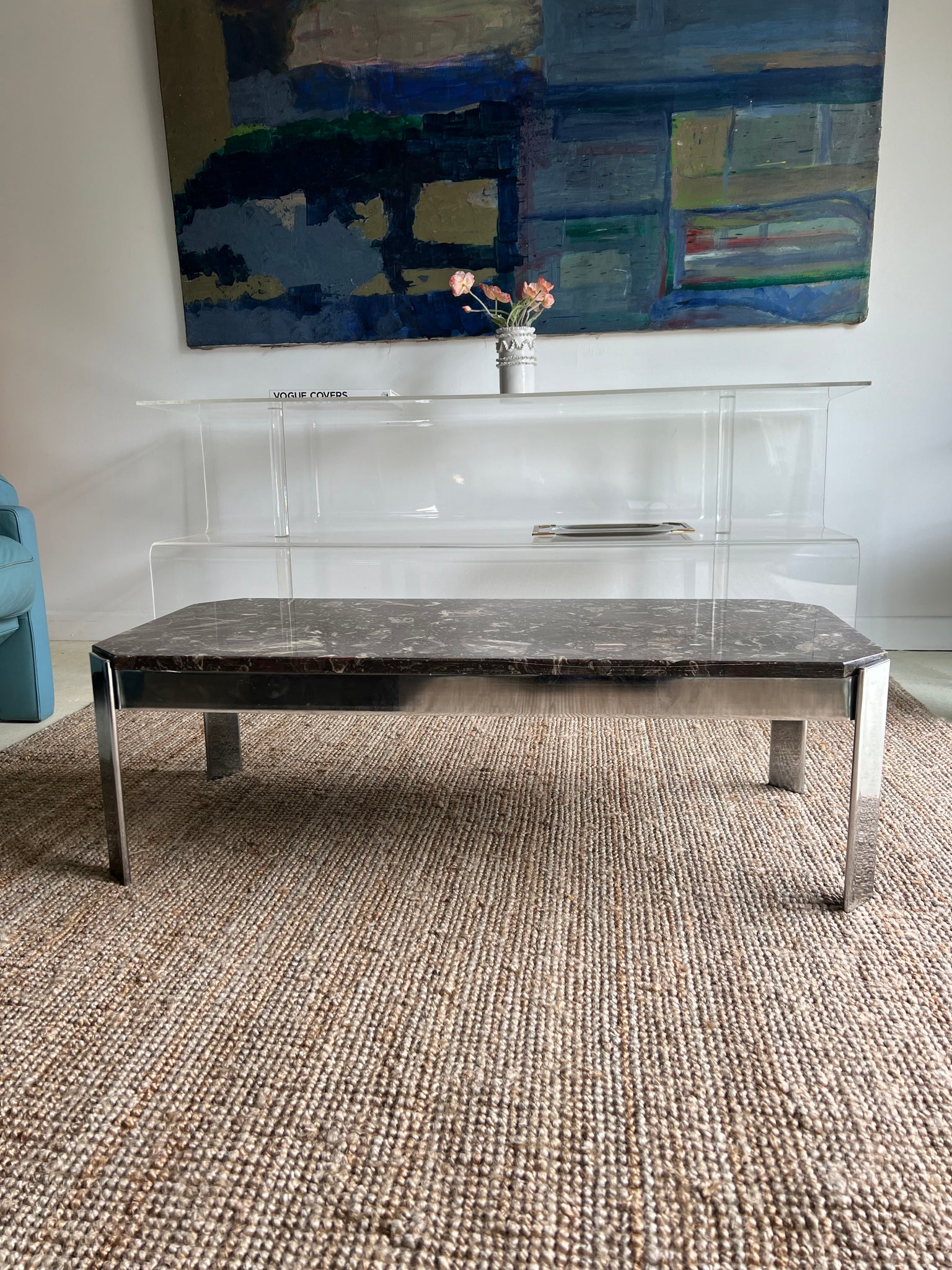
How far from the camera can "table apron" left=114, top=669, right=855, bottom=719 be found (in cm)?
123

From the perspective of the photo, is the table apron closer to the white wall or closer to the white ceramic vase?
the white ceramic vase

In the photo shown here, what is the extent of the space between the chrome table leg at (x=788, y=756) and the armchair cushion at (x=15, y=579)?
5.74 ft

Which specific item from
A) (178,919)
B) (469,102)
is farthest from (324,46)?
(178,919)

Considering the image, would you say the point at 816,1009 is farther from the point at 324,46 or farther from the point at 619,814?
the point at 324,46

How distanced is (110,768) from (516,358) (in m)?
1.85

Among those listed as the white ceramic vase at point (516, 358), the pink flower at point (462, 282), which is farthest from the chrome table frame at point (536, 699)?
the pink flower at point (462, 282)

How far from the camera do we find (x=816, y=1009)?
3.52ft

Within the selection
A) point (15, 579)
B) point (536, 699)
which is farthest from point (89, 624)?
point (536, 699)

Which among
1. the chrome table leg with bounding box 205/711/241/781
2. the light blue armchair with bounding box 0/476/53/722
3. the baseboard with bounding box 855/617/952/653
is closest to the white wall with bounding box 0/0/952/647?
the baseboard with bounding box 855/617/952/653

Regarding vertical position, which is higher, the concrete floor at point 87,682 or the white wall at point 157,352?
the white wall at point 157,352

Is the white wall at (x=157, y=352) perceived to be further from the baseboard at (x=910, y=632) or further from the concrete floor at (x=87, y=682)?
the concrete floor at (x=87, y=682)

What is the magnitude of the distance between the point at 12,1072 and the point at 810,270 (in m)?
2.88

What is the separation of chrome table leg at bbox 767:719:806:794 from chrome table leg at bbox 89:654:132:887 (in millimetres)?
1219

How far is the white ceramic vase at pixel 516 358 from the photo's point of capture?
2.70m
